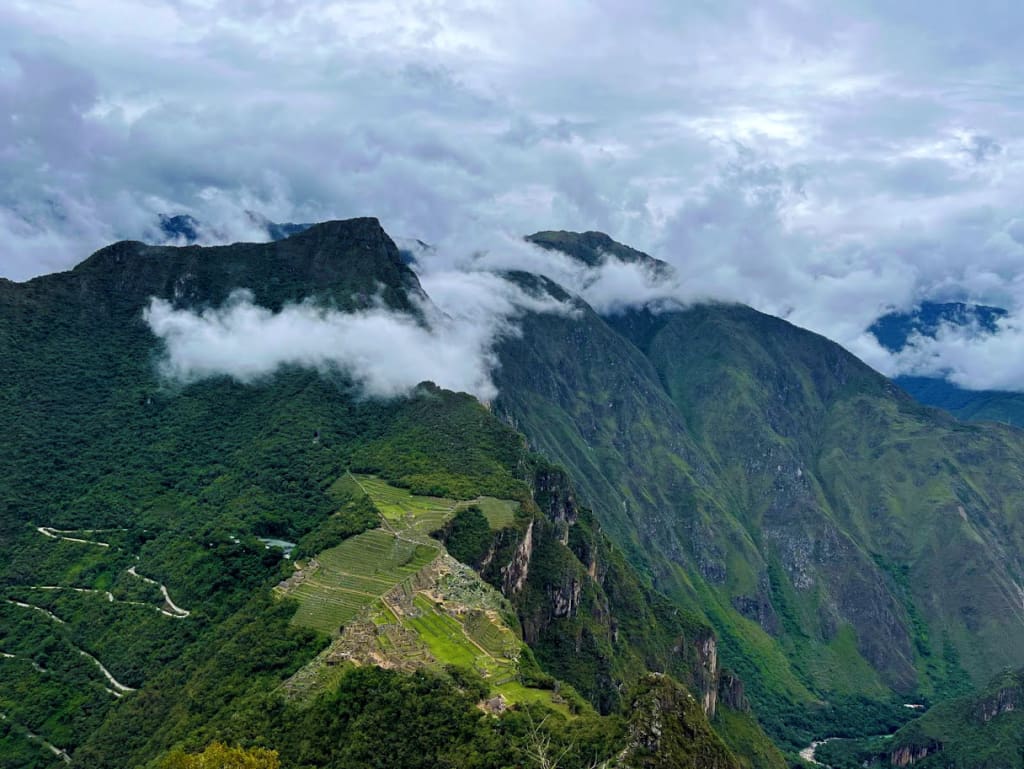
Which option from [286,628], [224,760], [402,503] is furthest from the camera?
[402,503]

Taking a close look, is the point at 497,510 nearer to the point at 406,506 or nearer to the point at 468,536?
the point at 468,536

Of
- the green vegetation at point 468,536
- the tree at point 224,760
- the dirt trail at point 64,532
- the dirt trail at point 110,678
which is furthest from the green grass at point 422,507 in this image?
the tree at point 224,760

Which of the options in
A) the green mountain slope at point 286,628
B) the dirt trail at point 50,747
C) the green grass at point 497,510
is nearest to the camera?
the green mountain slope at point 286,628

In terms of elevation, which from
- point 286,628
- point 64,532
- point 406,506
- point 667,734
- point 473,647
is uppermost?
point 406,506

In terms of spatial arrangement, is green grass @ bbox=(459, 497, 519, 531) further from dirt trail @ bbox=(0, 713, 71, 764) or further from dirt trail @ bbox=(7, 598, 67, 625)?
dirt trail @ bbox=(0, 713, 71, 764)

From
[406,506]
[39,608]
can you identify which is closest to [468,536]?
[406,506]

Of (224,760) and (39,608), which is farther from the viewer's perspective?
(39,608)

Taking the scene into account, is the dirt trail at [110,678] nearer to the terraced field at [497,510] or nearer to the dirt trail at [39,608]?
the dirt trail at [39,608]
